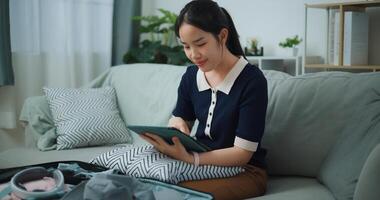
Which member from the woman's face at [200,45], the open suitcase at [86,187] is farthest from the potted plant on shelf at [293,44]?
the open suitcase at [86,187]

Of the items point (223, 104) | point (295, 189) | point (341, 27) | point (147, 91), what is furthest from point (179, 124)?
point (341, 27)

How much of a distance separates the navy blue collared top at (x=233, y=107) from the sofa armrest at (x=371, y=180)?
33 cm

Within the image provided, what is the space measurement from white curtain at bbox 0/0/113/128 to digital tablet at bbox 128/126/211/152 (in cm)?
158

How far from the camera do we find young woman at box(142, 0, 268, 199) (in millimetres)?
1363

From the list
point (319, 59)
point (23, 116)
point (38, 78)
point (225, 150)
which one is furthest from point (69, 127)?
point (319, 59)

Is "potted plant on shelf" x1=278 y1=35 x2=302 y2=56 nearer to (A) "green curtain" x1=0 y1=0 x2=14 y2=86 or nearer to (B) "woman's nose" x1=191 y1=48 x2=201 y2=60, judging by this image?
(B) "woman's nose" x1=191 y1=48 x2=201 y2=60

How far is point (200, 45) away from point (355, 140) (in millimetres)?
569

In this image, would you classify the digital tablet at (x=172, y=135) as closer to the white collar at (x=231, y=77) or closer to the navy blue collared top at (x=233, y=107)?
the navy blue collared top at (x=233, y=107)

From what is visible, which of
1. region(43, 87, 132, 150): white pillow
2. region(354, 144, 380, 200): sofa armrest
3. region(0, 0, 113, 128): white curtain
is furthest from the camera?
region(0, 0, 113, 128): white curtain

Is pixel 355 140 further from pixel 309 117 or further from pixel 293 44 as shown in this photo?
pixel 293 44

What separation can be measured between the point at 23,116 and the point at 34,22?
0.69 metres

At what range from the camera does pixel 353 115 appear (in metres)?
1.50

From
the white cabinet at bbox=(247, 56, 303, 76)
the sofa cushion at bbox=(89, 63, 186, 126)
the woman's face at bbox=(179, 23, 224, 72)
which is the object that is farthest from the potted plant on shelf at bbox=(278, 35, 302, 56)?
the woman's face at bbox=(179, 23, 224, 72)

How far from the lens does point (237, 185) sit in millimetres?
1378
